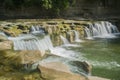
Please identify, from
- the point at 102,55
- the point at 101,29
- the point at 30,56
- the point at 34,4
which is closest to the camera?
the point at 30,56

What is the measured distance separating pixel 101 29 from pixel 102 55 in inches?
218

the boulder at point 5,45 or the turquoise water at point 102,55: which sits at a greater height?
the boulder at point 5,45

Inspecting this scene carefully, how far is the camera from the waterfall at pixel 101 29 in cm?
1712

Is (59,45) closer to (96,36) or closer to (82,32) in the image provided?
(82,32)

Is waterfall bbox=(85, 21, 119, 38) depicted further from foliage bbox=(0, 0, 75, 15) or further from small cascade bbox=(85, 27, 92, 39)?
foliage bbox=(0, 0, 75, 15)

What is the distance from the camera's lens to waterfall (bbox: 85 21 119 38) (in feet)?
56.2

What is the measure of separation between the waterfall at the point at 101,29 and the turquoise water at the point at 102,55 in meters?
0.94

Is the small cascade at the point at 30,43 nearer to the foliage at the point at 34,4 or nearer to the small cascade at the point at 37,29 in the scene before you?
the small cascade at the point at 37,29

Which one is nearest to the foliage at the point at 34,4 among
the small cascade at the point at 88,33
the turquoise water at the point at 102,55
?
the small cascade at the point at 88,33

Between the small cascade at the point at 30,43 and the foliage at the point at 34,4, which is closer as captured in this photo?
the small cascade at the point at 30,43

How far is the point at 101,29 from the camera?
58.7 feet

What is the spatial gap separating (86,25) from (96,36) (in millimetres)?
943

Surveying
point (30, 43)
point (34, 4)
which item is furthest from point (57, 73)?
point (34, 4)

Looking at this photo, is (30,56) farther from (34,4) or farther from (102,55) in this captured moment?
(34,4)
